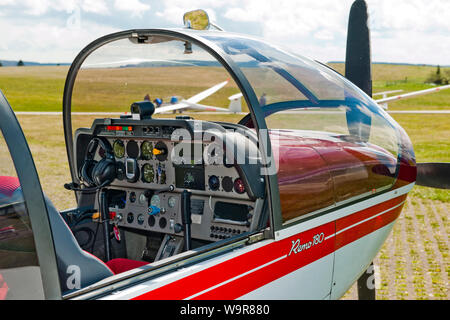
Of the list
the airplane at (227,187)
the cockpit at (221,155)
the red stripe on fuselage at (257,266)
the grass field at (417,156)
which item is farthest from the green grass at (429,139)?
the red stripe on fuselage at (257,266)

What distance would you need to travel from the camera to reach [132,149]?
310 cm

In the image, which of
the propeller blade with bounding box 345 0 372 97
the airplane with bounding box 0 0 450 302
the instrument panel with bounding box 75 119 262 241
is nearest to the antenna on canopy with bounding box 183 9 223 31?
the airplane with bounding box 0 0 450 302

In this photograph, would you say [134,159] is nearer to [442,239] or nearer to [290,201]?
[290,201]

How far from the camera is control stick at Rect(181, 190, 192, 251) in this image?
269cm

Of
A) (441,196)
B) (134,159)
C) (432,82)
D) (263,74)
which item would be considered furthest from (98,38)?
(432,82)

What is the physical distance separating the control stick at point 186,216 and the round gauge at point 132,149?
598 mm

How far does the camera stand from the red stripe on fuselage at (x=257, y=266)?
67.4 inches

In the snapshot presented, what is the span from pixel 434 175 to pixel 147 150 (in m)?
2.33

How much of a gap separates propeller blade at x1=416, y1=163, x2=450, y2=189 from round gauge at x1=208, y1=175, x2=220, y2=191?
1.88 m

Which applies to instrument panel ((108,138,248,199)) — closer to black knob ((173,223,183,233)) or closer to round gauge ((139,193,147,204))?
round gauge ((139,193,147,204))

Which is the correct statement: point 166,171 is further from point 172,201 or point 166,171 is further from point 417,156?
point 417,156

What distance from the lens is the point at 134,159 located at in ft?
10.1

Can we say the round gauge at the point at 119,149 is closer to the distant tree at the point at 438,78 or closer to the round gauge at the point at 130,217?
the round gauge at the point at 130,217

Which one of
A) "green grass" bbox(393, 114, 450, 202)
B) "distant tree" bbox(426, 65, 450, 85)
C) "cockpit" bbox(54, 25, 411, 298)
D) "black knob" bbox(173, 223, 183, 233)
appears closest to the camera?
"cockpit" bbox(54, 25, 411, 298)
